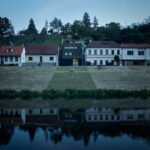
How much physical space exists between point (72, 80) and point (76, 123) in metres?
15.9

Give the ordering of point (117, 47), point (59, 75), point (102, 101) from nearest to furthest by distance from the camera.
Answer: point (102, 101) < point (59, 75) < point (117, 47)

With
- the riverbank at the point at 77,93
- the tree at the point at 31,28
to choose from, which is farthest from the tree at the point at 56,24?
the riverbank at the point at 77,93

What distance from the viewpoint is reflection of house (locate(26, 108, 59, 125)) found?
1566cm

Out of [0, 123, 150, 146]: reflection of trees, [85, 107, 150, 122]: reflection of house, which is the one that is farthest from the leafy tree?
[0, 123, 150, 146]: reflection of trees

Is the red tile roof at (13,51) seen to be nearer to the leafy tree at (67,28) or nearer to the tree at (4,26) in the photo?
the tree at (4,26)

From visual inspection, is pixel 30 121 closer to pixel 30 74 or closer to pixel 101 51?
pixel 30 74

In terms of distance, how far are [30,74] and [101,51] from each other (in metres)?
19.8

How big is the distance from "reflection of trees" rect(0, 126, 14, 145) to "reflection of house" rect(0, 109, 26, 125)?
4.18 ft

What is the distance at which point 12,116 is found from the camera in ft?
56.5

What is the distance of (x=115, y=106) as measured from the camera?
65.4 ft

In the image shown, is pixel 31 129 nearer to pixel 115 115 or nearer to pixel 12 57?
pixel 115 115

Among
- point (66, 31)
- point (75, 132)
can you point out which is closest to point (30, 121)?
point (75, 132)

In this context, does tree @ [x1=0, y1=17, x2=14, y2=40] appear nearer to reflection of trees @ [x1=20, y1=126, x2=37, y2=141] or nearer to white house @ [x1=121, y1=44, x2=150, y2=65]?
white house @ [x1=121, y1=44, x2=150, y2=65]

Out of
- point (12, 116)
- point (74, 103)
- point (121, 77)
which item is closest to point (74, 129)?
point (12, 116)
